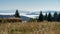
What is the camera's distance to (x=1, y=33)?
5266mm

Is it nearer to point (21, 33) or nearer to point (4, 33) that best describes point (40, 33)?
point (21, 33)

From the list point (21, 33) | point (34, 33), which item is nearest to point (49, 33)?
point (34, 33)

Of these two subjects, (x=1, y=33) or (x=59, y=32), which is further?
(x=59, y=32)

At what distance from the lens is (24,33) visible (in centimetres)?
556

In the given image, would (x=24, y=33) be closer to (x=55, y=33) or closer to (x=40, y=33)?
(x=40, y=33)

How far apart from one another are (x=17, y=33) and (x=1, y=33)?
1.88ft

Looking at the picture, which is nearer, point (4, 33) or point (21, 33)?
point (4, 33)

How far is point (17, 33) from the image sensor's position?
5.66 m

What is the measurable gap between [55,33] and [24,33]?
897mm

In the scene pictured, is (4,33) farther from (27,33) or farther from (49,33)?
(49,33)

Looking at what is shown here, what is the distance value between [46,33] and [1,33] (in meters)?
1.25

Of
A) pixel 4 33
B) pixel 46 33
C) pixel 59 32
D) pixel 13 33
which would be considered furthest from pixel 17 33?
pixel 59 32

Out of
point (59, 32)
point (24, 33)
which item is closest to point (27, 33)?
point (24, 33)

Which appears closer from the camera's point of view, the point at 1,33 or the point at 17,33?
the point at 1,33
